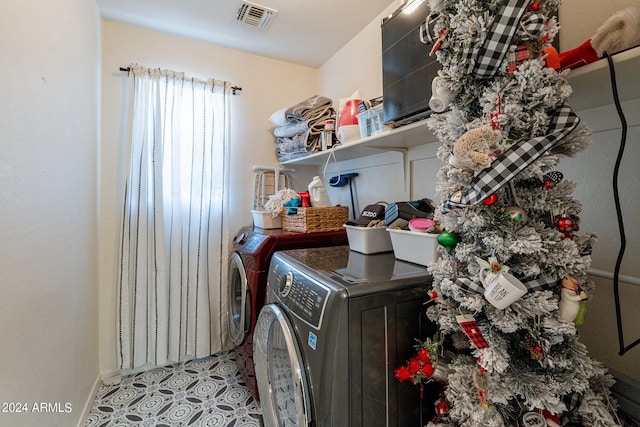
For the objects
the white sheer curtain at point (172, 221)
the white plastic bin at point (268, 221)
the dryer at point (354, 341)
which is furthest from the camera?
the white plastic bin at point (268, 221)

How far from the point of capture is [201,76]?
2053mm

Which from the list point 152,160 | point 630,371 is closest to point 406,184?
point 630,371

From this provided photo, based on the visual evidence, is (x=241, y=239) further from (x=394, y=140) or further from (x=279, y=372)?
(x=394, y=140)

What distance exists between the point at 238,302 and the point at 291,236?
0.70m

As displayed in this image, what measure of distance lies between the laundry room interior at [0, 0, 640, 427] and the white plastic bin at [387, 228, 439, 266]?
0.04 feet

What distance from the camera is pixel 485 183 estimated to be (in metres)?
0.55

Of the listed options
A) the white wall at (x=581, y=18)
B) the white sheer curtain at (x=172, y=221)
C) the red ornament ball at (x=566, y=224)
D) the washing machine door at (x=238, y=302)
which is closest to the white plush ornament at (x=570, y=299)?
the red ornament ball at (x=566, y=224)

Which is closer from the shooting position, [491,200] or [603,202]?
[491,200]

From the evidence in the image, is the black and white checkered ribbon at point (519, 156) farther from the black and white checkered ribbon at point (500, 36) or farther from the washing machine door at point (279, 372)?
the washing machine door at point (279, 372)

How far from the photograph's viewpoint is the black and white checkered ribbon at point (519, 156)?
52cm

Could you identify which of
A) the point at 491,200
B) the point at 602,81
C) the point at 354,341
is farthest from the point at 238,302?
the point at 602,81

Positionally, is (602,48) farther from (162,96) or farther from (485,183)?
(162,96)

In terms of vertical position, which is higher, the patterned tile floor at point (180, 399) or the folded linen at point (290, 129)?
the folded linen at point (290, 129)

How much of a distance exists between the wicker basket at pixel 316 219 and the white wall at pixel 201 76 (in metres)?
0.65
